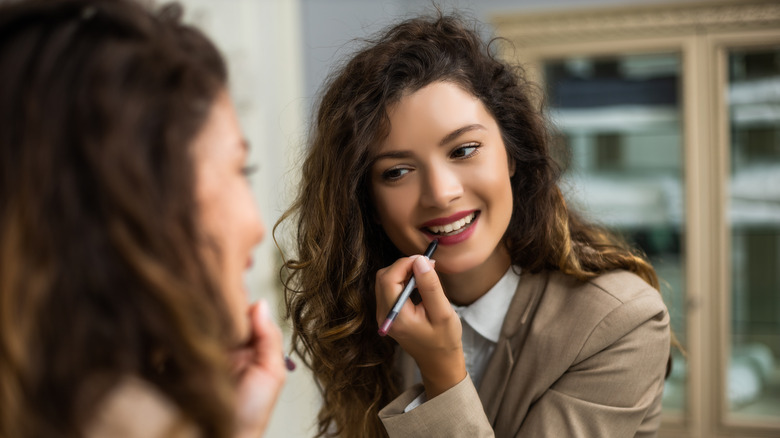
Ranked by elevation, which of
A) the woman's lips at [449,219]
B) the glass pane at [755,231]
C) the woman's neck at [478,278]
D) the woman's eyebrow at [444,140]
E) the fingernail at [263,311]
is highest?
the woman's eyebrow at [444,140]

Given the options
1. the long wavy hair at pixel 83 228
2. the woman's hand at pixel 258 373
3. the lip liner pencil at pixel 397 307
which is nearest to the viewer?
the long wavy hair at pixel 83 228

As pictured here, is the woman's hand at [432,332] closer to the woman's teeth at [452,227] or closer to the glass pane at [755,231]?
the woman's teeth at [452,227]

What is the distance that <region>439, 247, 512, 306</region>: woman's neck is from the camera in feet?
3.45

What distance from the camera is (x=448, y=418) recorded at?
839mm

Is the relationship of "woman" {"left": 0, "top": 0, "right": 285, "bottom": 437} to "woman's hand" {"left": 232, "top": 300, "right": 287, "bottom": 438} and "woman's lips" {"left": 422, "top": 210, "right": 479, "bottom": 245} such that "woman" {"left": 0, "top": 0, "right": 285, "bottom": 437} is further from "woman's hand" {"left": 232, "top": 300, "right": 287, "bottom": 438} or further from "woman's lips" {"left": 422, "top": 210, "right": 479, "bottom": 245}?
"woman's lips" {"left": 422, "top": 210, "right": 479, "bottom": 245}

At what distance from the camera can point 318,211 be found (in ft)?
3.39

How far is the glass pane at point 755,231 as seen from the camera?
2.17m

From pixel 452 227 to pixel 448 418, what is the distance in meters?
0.26

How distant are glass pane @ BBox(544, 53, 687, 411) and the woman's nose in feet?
4.65

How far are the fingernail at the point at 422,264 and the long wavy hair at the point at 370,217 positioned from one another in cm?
16

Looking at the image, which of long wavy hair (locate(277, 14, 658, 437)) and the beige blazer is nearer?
the beige blazer

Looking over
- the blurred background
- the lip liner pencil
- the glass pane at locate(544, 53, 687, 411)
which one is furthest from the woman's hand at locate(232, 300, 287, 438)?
the glass pane at locate(544, 53, 687, 411)

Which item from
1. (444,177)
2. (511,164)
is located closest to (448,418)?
(444,177)

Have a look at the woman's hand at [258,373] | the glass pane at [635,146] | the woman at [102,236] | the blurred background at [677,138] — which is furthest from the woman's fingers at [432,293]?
the glass pane at [635,146]
